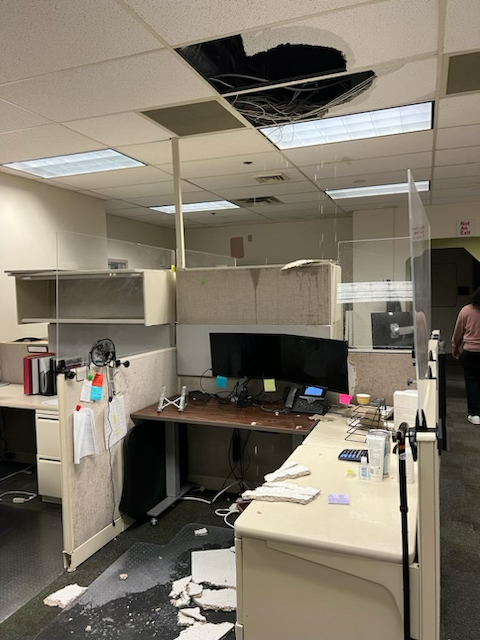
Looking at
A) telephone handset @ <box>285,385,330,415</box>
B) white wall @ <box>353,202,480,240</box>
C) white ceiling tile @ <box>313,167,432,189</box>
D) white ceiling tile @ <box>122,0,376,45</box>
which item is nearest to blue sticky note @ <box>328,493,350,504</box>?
telephone handset @ <box>285,385,330,415</box>

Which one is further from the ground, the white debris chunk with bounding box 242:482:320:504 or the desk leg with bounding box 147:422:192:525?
the white debris chunk with bounding box 242:482:320:504

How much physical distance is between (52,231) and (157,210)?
192cm

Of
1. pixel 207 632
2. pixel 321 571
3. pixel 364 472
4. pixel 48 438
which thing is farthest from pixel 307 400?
pixel 48 438

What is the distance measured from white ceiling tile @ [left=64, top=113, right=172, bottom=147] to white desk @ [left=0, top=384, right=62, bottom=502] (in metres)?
1.94

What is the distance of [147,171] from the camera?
4449 millimetres

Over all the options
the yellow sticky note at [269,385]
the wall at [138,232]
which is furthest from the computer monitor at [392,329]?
the wall at [138,232]

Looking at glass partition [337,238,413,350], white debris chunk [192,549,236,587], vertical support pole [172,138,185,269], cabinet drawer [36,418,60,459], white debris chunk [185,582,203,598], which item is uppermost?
vertical support pole [172,138,185,269]

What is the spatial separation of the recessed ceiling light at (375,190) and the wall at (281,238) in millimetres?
1419

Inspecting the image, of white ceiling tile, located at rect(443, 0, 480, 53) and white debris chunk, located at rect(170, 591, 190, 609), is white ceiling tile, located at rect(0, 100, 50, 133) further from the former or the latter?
white debris chunk, located at rect(170, 591, 190, 609)

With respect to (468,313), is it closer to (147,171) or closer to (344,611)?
(147,171)

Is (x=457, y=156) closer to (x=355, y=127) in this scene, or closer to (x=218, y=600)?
(x=355, y=127)

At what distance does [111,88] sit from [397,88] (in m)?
1.65

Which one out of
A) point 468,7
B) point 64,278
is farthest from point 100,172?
point 468,7

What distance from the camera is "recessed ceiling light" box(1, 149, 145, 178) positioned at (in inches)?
155
